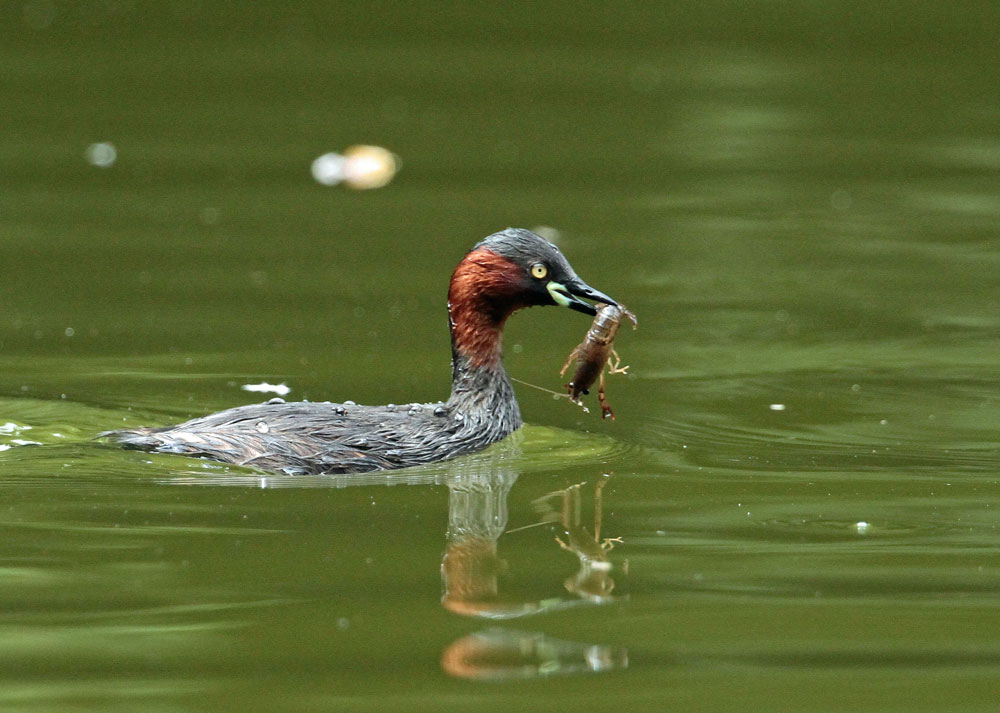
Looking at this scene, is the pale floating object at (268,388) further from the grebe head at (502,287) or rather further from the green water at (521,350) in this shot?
the grebe head at (502,287)

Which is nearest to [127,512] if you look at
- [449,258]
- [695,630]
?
[695,630]

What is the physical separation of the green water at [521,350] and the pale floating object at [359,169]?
1.08 feet

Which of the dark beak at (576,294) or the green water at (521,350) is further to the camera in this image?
the dark beak at (576,294)

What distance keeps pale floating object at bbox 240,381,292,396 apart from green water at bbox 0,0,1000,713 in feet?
0.28

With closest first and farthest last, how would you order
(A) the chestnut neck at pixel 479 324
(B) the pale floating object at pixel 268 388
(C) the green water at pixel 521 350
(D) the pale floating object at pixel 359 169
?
(C) the green water at pixel 521 350 → (A) the chestnut neck at pixel 479 324 → (B) the pale floating object at pixel 268 388 → (D) the pale floating object at pixel 359 169

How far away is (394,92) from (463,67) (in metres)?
1.45

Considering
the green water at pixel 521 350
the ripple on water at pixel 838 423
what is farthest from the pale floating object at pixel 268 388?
the ripple on water at pixel 838 423

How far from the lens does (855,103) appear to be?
66.5 feet

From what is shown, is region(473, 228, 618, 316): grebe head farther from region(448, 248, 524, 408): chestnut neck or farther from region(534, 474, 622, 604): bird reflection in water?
region(534, 474, 622, 604): bird reflection in water

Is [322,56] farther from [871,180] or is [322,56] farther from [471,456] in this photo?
[471,456]

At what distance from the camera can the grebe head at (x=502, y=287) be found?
10047 mm

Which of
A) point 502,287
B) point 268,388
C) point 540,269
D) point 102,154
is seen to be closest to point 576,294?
point 540,269

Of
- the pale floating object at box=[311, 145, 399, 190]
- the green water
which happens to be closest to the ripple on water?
the green water

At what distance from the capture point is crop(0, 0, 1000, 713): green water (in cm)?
668
